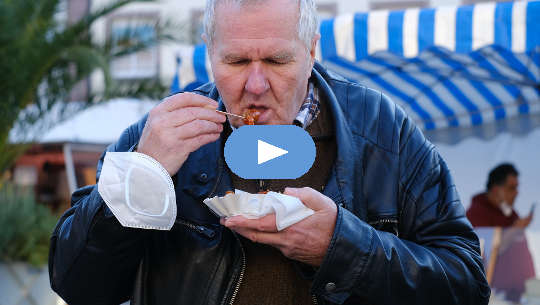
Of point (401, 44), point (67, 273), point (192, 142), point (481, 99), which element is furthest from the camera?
point (481, 99)

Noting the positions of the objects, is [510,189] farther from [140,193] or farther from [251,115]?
[140,193]

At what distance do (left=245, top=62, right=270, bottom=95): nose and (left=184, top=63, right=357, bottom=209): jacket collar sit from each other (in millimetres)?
205

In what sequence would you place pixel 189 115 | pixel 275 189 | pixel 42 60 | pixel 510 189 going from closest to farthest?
pixel 189 115 < pixel 275 189 < pixel 510 189 < pixel 42 60

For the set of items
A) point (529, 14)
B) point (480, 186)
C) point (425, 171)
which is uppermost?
point (529, 14)

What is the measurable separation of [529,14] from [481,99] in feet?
7.44

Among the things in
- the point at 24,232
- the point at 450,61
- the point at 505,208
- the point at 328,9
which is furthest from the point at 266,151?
the point at 328,9

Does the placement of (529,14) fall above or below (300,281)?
above

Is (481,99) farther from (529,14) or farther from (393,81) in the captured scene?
(529,14)

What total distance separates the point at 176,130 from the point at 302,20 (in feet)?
1.39

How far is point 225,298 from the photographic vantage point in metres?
1.59

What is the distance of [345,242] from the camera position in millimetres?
1446

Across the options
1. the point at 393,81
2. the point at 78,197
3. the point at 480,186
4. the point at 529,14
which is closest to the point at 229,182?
the point at 78,197

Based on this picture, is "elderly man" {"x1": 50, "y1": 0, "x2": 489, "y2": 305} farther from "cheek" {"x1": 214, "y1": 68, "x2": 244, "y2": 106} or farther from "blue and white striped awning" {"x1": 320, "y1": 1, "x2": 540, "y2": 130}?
"blue and white striped awning" {"x1": 320, "y1": 1, "x2": 540, "y2": 130}
